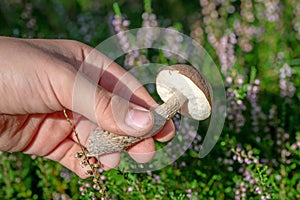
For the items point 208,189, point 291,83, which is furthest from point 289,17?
point 208,189

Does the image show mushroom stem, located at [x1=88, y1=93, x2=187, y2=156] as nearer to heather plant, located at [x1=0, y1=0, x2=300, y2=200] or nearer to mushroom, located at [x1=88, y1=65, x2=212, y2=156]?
mushroom, located at [x1=88, y1=65, x2=212, y2=156]

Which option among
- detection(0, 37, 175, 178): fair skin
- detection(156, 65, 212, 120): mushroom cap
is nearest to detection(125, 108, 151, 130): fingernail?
detection(0, 37, 175, 178): fair skin

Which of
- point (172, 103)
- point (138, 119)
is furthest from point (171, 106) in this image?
point (138, 119)

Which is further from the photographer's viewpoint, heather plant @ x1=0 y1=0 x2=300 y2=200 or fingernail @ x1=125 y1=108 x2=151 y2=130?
heather plant @ x1=0 y1=0 x2=300 y2=200

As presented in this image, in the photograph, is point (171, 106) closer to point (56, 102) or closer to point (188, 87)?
point (188, 87)

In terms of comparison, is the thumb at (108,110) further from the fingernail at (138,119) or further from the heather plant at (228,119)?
Result: the heather plant at (228,119)

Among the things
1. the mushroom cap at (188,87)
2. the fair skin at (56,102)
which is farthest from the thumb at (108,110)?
the mushroom cap at (188,87)
